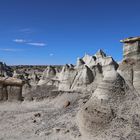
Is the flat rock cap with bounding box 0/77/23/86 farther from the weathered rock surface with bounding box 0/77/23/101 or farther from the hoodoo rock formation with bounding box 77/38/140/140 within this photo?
the hoodoo rock formation with bounding box 77/38/140/140

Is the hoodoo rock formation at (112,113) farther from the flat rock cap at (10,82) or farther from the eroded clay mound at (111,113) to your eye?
the flat rock cap at (10,82)

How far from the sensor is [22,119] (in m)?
16.2

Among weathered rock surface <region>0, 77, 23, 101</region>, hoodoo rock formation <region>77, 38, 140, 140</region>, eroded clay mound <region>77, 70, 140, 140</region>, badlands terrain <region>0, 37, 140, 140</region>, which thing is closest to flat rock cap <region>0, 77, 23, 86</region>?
weathered rock surface <region>0, 77, 23, 101</region>

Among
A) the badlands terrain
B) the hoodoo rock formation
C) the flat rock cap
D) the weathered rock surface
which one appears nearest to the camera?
the hoodoo rock formation

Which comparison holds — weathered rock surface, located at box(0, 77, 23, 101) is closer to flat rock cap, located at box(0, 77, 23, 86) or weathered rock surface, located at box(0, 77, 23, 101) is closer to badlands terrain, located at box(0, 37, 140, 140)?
flat rock cap, located at box(0, 77, 23, 86)

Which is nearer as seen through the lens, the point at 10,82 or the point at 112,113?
the point at 112,113

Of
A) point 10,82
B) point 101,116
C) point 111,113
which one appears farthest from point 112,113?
point 10,82

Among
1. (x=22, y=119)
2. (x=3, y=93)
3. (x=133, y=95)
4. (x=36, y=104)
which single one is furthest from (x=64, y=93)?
(x=133, y=95)

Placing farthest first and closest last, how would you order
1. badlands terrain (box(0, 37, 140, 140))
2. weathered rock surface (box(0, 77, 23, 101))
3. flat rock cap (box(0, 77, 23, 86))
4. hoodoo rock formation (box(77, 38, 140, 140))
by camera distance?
1. flat rock cap (box(0, 77, 23, 86))
2. weathered rock surface (box(0, 77, 23, 101))
3. badlands terrain (box(0, 37, 140, 140))
4. hoodoo rock formation (box(77, 38, 140, 140))

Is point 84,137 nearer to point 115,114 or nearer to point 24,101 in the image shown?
point 115,114

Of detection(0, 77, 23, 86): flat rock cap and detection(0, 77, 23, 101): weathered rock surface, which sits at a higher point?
detection(0, 77, 23, 86): flat rock cap

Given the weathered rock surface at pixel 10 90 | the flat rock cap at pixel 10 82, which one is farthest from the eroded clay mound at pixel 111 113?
the flat rock cap at pixel 10 82

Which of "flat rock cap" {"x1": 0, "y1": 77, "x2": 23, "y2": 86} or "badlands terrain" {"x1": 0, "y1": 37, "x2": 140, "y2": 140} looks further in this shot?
"flat rock cap" {"x1": 0, "y1": 77, "x2": 23, "y2": 86}

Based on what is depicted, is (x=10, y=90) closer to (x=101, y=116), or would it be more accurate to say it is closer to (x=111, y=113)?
(x=101, y=116)
